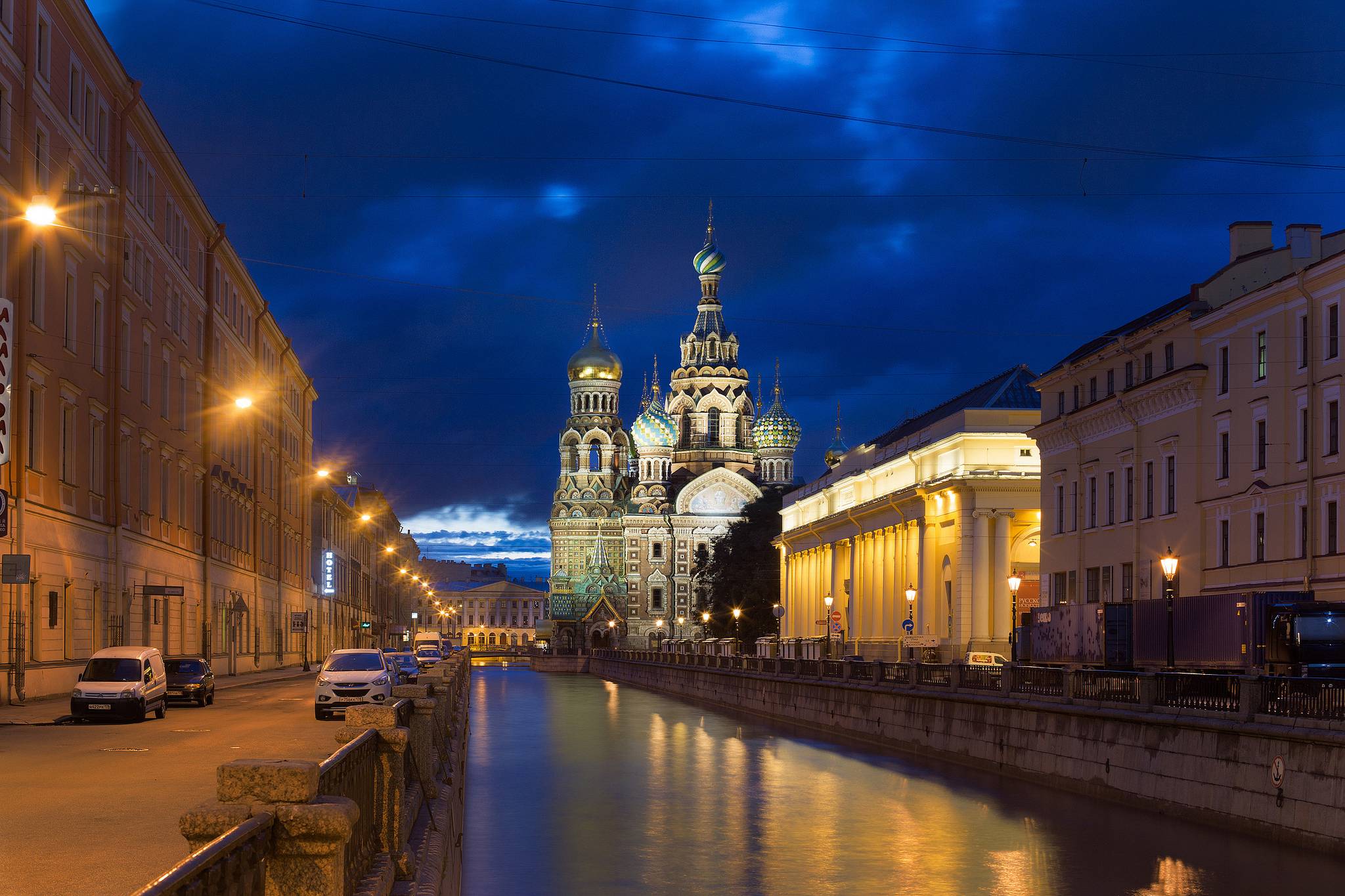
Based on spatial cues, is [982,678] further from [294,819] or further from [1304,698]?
[294,819]

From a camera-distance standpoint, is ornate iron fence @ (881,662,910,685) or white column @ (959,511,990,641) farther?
white column @ (959,511,990,641)

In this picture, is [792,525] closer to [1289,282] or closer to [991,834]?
[1289,282]

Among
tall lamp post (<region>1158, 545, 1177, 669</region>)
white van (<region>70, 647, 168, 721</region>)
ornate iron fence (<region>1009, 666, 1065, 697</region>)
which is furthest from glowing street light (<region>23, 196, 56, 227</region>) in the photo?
tall lamp post (<region>1158, 545, 1177, 669</region>)

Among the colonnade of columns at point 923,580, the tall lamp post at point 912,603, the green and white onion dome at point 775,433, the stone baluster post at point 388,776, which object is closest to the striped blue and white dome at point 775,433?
the green and white onion dome at point 775,433

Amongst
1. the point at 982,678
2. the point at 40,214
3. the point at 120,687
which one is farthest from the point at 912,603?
the point at 40,214

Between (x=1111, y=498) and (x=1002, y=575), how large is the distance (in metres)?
17.4

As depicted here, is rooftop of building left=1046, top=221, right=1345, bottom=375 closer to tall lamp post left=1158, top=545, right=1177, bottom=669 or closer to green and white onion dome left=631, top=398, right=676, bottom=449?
tall lamp post left=1158, top=545, right=1177, bottom=669

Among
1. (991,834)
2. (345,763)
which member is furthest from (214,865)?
(991,834)

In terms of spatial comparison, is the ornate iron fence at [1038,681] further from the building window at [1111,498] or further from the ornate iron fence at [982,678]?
the building window at [1111,498]

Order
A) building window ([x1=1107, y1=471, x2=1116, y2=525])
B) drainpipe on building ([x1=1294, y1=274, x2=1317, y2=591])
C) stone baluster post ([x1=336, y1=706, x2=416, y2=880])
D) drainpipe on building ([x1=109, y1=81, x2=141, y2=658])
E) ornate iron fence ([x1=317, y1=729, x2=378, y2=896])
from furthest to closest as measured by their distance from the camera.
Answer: building window ([x1=1107, y1=471, x2=1116, y2=525]) → drainpipe on building ([x1=109, y1=81, x2=141, y2=658]) → drainpipe on building ([x1=1294, y1=274, x2=1317, y2=591]) → stone baluster post ([x1=336, y1=706, x2=416, y2=880]) → ornate iron fence ([x1=317, y1=729, x2=378, y2=896])

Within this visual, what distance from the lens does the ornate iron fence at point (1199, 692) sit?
25641mm

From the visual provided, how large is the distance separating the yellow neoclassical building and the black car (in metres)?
34.2

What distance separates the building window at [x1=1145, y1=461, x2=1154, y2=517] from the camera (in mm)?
50031

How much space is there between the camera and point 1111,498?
53812 mm
